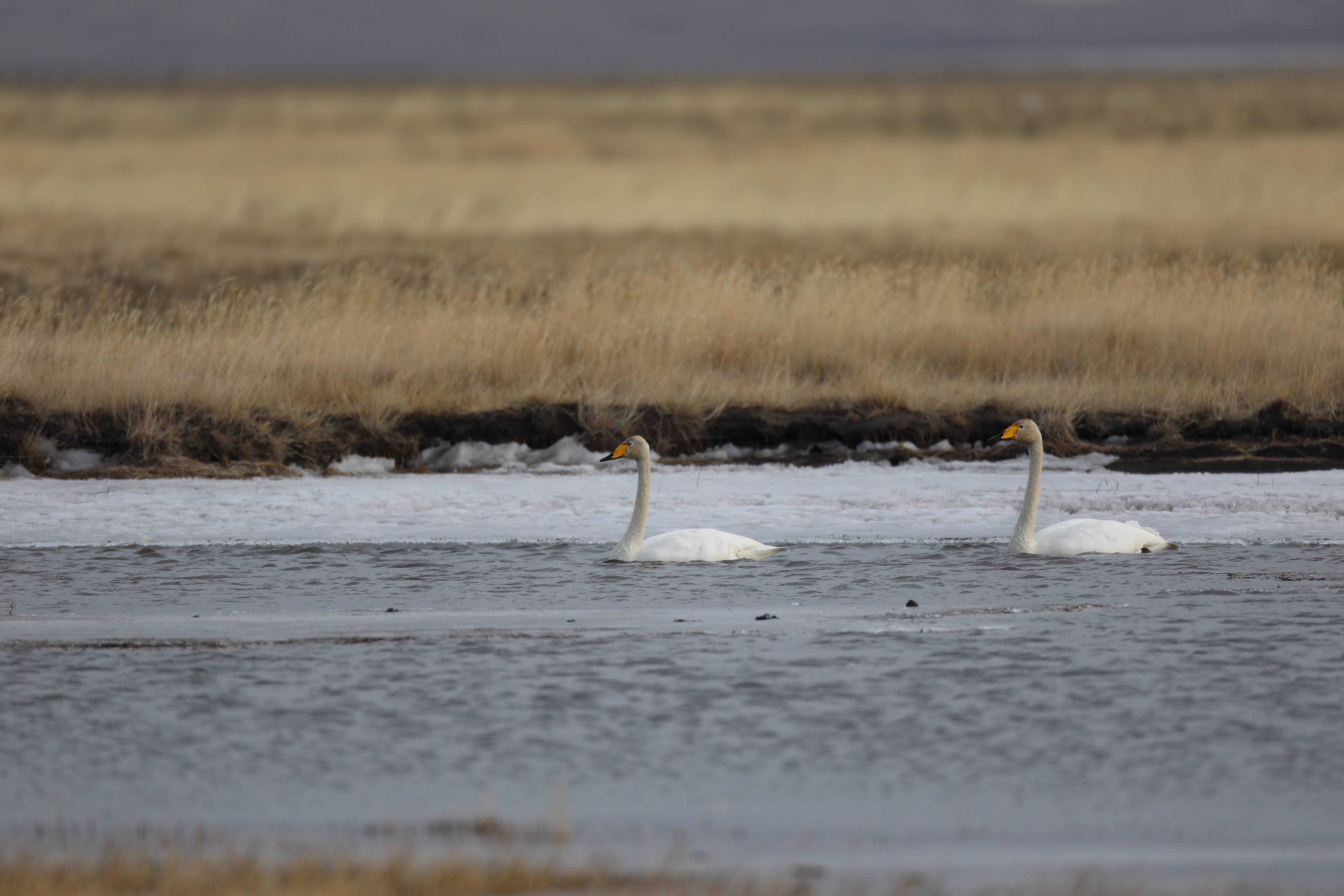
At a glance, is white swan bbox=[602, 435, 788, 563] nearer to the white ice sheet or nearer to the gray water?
the gray water

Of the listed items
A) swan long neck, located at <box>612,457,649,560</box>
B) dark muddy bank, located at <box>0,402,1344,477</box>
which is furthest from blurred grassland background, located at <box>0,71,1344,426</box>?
swan long neck, located at <box>612,457,649,560</box>

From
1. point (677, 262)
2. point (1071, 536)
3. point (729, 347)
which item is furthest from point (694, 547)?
point (677, 262)

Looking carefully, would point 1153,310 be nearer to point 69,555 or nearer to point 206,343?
point 206,343

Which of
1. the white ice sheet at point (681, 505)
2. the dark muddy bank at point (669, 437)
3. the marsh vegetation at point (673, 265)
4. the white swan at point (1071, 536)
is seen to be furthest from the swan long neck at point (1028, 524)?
the marsh vegetation at point (673, 265)

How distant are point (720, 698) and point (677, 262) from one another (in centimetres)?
1566

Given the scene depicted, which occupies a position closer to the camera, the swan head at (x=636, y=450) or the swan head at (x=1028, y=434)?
the swan head at (x=636, y=450)

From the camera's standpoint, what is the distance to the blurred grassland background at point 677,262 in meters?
14.6

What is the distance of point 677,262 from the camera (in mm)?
21984

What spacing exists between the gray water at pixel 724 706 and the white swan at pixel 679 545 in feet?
0.33

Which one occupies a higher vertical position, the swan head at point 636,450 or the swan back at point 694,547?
the swan head at point 636,450

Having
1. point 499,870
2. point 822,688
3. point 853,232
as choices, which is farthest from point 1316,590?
point 853,232

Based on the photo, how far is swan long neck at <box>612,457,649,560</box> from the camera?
9672 millimetres

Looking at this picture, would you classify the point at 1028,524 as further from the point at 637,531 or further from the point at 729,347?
the point at 729,347

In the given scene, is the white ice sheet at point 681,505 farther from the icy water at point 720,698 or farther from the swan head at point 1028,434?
the swan head at point 1028,434
